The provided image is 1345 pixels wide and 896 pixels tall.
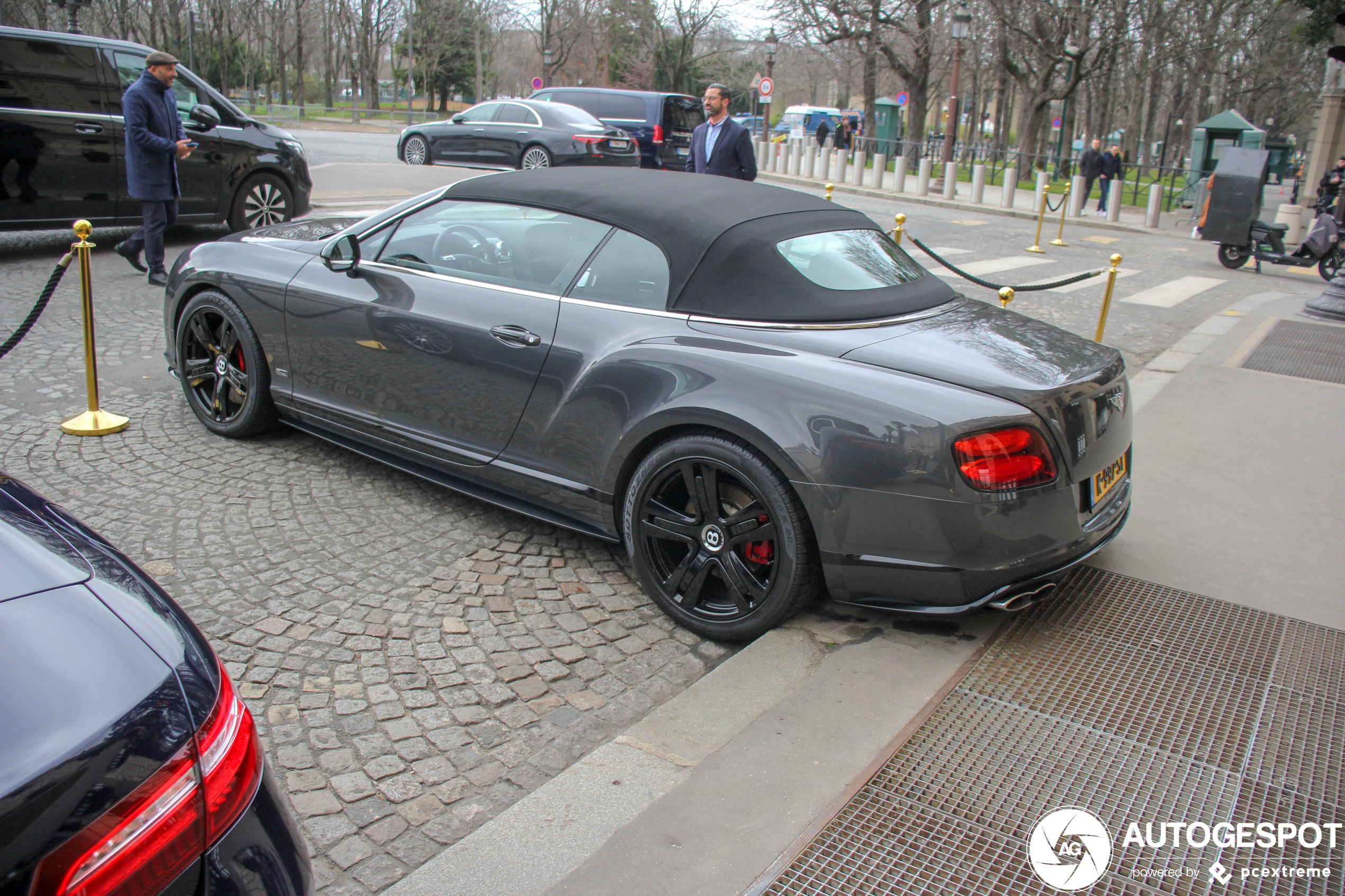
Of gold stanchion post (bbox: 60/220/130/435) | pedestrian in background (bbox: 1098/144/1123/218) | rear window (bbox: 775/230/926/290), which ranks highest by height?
pedestrian in background (bbox: 1098/144/1123/218)

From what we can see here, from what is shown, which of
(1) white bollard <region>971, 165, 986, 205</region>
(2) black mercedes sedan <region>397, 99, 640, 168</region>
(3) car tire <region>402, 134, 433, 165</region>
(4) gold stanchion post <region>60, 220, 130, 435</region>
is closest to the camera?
(4) gold stanchion post <region>60, 220, 130, 435</region>

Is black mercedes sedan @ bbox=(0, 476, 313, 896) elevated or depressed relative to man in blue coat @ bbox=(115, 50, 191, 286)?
depressed

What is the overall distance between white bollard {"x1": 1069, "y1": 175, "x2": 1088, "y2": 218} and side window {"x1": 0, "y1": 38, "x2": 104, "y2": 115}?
1813cm

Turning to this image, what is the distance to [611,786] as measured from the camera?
8.55 feet

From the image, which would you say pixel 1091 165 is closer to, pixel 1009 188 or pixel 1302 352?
pixel 1009 188

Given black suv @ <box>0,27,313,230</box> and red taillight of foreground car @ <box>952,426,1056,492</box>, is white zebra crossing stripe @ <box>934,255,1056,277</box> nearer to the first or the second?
black suv @ <box>0,27,313,230</box>

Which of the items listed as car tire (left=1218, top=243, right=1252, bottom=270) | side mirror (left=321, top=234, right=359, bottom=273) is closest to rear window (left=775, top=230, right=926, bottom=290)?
side mirror (left=321, top=234, right=359, bottom=273)

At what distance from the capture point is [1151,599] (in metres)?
3.75

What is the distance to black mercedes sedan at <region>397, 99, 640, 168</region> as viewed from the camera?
18.6 metres

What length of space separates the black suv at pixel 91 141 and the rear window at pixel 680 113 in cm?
1304

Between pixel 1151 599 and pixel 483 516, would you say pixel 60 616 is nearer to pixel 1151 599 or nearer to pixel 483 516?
pixel 483 516

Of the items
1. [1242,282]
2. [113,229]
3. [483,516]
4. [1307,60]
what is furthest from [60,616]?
[1307,60]

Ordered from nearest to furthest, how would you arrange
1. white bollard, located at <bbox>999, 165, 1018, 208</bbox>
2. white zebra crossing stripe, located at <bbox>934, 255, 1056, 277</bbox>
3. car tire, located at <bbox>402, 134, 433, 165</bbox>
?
1. white zebra crossing stripe, located at <bbox>934, 255, 1056, 277</bbox>
2. car tire, located at <bbox>402, 134, 433, 165</bbox>
3. white bollard, located at <bbox>999, 165, 1018, 208</bbox>

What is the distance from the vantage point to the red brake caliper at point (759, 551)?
11.0 feet
